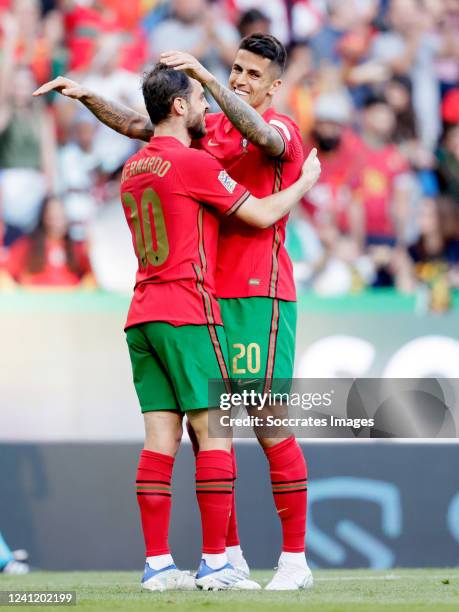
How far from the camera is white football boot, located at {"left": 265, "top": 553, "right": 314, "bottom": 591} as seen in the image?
14.8 ft

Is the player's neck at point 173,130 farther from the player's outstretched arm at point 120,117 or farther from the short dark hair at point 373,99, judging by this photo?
the short dark hair at point 373,99

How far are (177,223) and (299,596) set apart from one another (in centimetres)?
149

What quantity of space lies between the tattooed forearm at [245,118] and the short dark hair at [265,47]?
0.42 m

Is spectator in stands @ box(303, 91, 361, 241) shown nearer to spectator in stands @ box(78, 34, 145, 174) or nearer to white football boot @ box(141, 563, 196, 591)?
spectator in stands @ box(78, 34, 145, 174)

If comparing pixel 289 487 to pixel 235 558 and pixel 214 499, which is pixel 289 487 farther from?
pixel 235 558

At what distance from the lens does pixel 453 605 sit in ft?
12.6

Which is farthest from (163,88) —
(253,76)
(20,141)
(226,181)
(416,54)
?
(416,54)

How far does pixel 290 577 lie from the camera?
4555 mm

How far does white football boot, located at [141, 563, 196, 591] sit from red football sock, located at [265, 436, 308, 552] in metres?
0.43

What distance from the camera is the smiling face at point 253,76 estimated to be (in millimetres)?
4926

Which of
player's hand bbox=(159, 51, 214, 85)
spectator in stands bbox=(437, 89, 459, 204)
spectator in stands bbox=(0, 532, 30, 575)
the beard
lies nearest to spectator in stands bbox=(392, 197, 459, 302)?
spectator in stands bbox=(437, 89, 459, 204)

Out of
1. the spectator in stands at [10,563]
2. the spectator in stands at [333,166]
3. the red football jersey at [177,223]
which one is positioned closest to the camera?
the red football jersey at [177,223]

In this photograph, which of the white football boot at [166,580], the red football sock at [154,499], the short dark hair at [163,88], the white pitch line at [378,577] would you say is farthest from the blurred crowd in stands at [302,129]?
the white football boot at [166,580]

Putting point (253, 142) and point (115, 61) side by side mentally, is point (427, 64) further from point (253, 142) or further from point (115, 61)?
point (253, 142)
